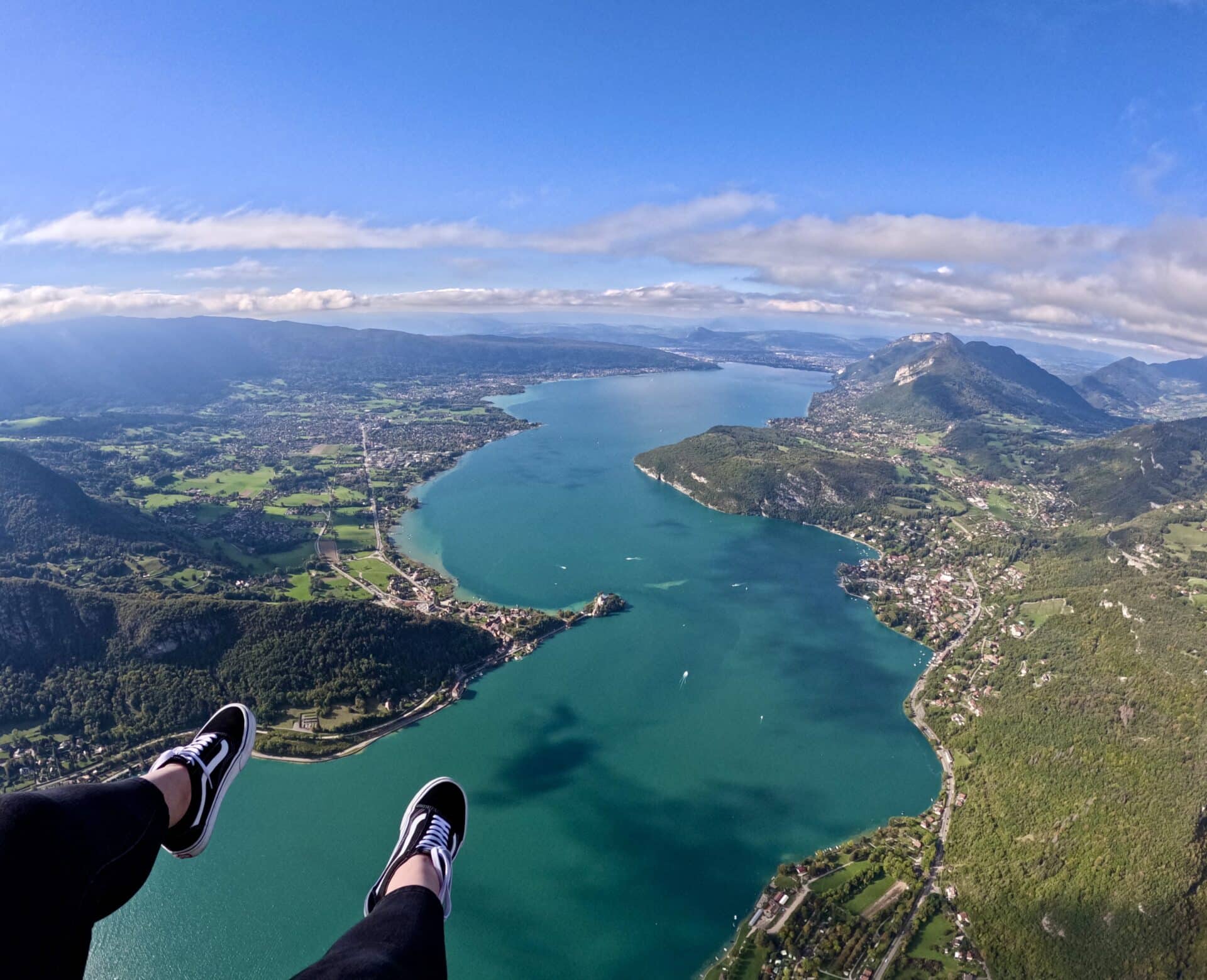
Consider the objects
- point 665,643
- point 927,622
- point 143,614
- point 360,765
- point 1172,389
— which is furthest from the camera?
point 1172,389

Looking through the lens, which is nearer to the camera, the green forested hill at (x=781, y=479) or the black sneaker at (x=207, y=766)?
the black sneaker at (x=207, y=766)

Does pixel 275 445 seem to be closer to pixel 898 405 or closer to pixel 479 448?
pixel 479 448

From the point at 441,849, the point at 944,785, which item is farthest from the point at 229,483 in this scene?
the point at 441,849

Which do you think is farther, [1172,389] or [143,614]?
[1172,389]

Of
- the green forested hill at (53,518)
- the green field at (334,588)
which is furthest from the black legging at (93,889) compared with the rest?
the green forested hill at (53,518)

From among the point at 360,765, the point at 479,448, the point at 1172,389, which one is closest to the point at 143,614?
the point at 360,765

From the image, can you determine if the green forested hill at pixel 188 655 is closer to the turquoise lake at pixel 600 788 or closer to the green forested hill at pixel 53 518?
the turquoise lake at pixel 600 788
